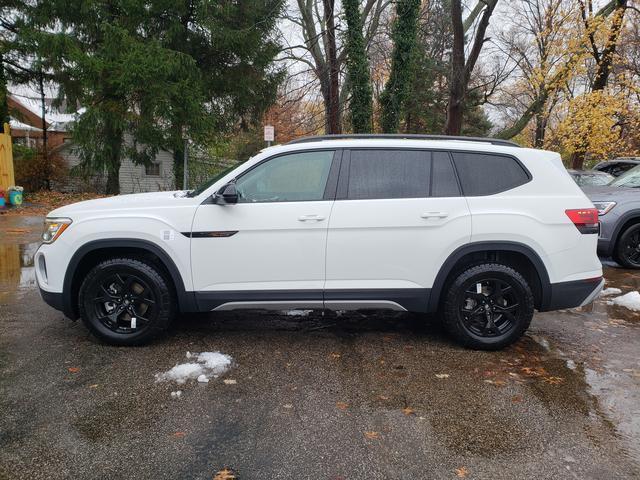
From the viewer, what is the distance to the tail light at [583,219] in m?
4.24

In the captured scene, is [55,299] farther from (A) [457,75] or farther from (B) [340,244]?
(A) [457,75]

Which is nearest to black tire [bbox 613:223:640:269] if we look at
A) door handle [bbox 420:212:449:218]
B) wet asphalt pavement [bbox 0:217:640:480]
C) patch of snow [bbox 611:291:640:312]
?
patch of snow [bbox 611:291:640:312]

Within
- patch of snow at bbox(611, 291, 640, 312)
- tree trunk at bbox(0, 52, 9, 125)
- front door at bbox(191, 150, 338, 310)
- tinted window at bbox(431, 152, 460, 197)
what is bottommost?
patch of snow at bbox(611, 291, 640, 312)

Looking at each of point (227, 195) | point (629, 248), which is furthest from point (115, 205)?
point (629, 248)

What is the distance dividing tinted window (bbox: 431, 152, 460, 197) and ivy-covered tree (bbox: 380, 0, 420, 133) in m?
13.6

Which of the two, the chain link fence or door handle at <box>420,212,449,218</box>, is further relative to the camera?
the chain link fence

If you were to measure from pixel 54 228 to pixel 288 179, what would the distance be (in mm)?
2082

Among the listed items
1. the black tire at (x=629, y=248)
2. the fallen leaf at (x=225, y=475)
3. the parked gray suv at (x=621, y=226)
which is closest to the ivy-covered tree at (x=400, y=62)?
the parked gray suv at (x=621, y=226)

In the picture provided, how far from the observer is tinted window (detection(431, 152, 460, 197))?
4.31m

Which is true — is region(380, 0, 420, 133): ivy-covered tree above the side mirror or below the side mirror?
above

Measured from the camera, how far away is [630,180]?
8703 millimetres

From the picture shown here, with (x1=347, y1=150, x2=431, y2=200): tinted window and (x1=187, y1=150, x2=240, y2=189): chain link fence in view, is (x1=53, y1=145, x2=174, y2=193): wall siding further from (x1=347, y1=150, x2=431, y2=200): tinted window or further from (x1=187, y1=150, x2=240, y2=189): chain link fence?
(x1=347, y1=150, x2=431, y2=200): tinted window

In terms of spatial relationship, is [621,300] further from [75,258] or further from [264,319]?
[75,258]

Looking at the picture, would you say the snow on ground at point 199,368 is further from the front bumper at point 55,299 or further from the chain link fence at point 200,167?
the chain link fence at point 200,167
